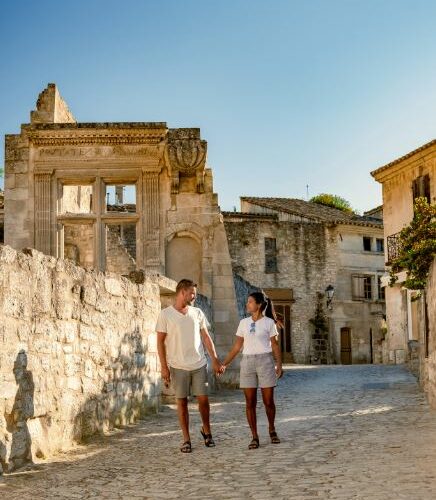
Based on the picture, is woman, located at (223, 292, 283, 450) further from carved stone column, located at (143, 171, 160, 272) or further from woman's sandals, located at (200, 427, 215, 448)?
carved stone column, located at (143, 171, 160, 272)

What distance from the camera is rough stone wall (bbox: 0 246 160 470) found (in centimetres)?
563

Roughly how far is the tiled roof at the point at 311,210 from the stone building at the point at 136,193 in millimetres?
22807

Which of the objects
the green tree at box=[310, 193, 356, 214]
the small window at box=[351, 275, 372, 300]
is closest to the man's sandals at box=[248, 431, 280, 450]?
the small window at box=[351, 275, 372, 300]

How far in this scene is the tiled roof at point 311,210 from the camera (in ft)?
125

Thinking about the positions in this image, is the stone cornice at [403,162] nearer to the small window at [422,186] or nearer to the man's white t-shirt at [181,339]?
the small window at [422,186]

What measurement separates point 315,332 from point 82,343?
1178 inches

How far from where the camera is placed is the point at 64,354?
263 inches

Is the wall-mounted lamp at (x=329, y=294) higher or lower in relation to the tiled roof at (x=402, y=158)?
lower

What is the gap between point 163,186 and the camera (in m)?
15.2

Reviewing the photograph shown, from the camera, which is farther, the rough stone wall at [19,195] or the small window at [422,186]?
the small window at [422,186]

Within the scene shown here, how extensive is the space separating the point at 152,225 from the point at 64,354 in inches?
335

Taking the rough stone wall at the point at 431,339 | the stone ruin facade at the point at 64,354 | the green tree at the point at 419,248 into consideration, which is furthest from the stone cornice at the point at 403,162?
the stone ruin facade at the point at 64,354

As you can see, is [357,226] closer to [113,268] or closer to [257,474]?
[113,268]

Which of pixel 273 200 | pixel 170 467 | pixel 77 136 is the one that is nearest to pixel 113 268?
pixel 77 136
